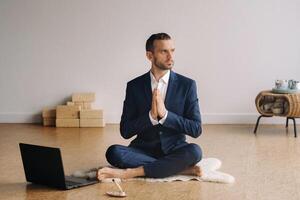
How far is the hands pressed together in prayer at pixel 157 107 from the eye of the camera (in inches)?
163

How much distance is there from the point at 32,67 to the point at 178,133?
318 centimetres

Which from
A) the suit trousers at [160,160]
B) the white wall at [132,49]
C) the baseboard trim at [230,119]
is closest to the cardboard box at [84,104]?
the white wall at [132,49]

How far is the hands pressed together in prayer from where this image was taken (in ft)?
13.6

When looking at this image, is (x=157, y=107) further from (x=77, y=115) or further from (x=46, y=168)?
(x=77, y=115)

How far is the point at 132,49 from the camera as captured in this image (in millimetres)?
6875

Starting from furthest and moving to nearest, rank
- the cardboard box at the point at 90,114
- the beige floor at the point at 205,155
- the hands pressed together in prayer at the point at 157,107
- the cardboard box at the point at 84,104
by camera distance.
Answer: the cardboard box at the point at 84,104
the cardboard box at the point at 90,114
the hands pressed together in prayer at the point at 157,107
the beige floor at the point at 205,155

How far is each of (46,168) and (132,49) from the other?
308cm

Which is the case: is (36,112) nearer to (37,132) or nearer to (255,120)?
(37,132)

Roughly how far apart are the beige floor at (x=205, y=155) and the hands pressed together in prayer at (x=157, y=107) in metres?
0.45

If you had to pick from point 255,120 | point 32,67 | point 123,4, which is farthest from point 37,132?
point 255,120

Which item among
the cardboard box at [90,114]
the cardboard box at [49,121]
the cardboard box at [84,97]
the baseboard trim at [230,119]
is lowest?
the cardboard box at [49,121]

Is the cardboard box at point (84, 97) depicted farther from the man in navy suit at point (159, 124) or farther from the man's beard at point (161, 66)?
the man's beard at point (161, 66)

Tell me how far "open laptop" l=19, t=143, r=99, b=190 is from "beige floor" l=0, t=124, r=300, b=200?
56mm

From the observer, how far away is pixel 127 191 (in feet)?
12.7
